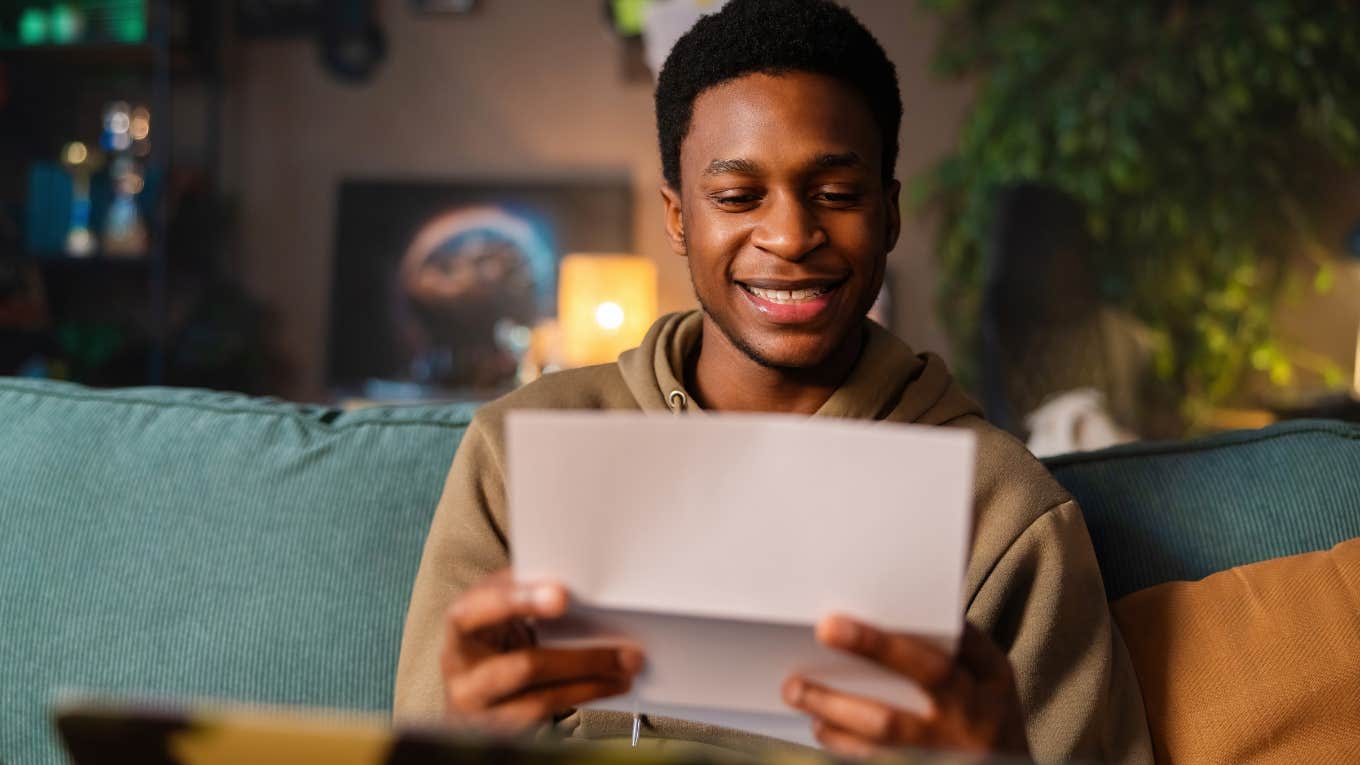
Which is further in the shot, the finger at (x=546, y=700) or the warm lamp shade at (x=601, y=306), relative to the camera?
the warm lamp shade at (x=601, y=306)

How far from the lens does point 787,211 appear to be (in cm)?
96

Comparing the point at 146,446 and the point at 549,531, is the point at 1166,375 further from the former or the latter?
the point at 549,531

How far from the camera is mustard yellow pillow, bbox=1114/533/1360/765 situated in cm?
97

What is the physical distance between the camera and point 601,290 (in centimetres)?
338

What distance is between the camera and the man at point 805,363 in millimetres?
935

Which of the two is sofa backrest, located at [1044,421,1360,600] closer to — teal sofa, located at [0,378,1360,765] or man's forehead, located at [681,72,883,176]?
teal sofa, located at [0,378,1360,765]

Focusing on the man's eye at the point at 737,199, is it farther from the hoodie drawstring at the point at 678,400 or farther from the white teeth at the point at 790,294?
the hoodie drawstring at the point at 678,400

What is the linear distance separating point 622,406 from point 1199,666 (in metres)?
0.54

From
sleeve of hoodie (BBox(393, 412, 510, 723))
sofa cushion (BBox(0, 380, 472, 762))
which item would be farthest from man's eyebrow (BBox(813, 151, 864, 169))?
sofa cushion (BBox(0, 380, 472, 762))

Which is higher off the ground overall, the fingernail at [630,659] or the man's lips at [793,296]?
the man's lips at [793,296]

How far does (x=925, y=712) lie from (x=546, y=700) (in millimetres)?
219

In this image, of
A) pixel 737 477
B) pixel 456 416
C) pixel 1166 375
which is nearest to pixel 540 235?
pixel 1166 375

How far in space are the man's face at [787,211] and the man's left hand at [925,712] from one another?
366 mm

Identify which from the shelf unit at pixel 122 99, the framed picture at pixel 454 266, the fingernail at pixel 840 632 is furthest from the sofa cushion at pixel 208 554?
the shelf unit at pixel 122 99
